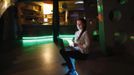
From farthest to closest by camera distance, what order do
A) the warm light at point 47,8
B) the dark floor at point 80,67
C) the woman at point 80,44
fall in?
1. the warm light at point 47,8
2. the dark floor at point 80,67
3. the woman at point 80,44

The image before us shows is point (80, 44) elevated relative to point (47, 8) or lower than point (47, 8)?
lower

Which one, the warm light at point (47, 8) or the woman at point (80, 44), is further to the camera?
the warm light at point (47, 8)

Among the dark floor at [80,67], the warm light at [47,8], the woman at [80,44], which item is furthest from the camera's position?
the warm light at [47,8]

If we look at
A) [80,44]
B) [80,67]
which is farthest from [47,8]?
[80,44]

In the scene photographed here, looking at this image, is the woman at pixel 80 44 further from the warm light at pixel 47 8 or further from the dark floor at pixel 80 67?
the warm light at pixel 47 8

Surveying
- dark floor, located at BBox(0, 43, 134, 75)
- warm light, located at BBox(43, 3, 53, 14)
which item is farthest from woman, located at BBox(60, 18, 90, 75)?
warm light, located at BBox(43, 3, 53, 14)

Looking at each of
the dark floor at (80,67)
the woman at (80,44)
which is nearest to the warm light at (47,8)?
the dark floor at (80,67)

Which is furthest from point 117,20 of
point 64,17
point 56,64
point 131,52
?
point 64,17

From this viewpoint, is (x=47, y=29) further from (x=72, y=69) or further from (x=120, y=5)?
(x=72, y=69)

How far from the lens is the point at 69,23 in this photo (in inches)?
712

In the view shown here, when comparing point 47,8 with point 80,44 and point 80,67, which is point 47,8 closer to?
point 80,67

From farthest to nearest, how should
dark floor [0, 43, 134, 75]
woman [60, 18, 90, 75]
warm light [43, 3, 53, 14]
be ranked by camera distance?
warm light [43, 3, 53, 14] < dark floor [0, 43, 134, 75] < woman [60, 18, 90, 75]

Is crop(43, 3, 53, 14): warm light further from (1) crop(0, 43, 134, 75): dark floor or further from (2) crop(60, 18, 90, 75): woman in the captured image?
(2) crop(60, 18, 90, 75): woman

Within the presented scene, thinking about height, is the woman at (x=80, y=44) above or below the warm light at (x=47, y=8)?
below
